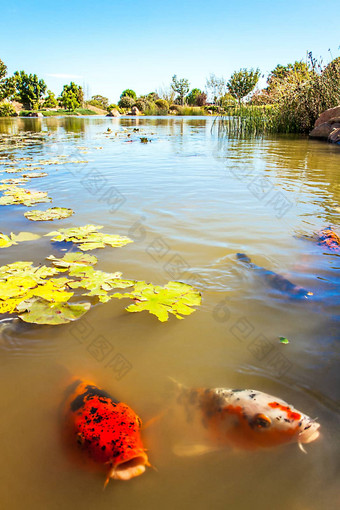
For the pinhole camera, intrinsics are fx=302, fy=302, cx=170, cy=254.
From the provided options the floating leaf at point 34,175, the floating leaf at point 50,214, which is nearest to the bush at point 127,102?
the floating leaf at point 34,175

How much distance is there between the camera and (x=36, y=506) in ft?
3.35

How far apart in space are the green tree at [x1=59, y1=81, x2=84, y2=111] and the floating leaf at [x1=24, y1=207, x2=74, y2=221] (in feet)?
A: 201

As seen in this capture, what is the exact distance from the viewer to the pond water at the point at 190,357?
3.55 feet

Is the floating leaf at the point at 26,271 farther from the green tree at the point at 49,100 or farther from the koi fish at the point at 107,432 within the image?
the green tree at the point at 49,100

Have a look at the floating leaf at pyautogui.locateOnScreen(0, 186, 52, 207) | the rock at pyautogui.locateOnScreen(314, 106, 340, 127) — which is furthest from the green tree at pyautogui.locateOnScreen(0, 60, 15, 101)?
the floating leaf at pyautogui.locateOnScreen(0, 186, 52, 207)

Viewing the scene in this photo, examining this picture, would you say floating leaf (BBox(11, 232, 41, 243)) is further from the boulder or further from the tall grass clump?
the tall grass clump

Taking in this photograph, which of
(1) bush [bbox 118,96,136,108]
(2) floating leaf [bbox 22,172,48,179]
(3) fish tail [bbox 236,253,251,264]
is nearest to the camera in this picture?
(3) fish tail [bbox 236,253,251,264]

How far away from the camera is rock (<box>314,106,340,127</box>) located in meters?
12.6

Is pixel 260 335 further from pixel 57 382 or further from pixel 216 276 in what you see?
pixel 57 382

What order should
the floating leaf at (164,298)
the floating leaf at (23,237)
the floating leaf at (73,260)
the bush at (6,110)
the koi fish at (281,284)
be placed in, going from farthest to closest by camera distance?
1. the bush at (6,110)
2. the floating leaf at (23,237)
3. the floating leaf at (73,260)
4. the koi fish at (281,284)
5. the floating leaf at (164,298)

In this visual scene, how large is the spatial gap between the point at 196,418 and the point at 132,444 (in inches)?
12.1

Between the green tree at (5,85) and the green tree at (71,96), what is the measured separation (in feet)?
33.6

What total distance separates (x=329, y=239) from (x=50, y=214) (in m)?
3.30

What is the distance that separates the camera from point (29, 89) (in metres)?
54.1
